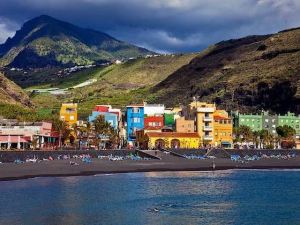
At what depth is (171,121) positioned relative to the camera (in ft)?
441

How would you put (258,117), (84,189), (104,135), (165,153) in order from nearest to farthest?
(84,189)
(165,153)
(104,135)
(258,117)

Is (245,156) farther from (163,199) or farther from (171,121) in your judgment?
(163,199)

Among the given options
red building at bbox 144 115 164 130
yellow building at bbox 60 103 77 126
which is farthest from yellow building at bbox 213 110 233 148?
yellow building at bbox 60 103 77 126

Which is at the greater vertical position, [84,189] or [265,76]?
[265,76]

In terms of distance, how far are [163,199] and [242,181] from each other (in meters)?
20.2

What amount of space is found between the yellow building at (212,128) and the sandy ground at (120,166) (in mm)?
23955

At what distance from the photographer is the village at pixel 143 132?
116m

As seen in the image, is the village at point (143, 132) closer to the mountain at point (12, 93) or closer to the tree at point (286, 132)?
the tree at point (286, 132)

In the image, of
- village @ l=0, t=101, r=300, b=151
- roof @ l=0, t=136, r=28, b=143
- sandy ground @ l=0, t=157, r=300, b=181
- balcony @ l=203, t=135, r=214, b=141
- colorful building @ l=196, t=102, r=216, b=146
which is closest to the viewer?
sandy ground @ l=0, t=157, r=300, b=181

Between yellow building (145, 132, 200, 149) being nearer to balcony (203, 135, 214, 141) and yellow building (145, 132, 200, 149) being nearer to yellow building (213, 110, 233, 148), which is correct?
balcony (203, 135, 214, 141)

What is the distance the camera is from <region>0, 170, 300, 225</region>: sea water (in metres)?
40.5

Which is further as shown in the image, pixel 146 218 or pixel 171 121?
pixel 171 121

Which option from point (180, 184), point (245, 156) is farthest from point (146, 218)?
point (245, 156)

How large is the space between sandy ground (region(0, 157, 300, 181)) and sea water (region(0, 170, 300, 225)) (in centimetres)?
418
